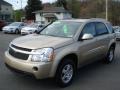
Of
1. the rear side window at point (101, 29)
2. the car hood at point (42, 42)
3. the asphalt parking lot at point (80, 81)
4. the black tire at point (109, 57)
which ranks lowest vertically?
the asphalt parking lot at point (80, 81)

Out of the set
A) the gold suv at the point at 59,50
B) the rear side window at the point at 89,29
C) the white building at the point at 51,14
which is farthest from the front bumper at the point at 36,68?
the white building at the point at 51,14

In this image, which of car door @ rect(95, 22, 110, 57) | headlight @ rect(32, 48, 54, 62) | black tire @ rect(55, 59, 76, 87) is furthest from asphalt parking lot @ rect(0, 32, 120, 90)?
headlight @ rect(32, 48, 54, 62)

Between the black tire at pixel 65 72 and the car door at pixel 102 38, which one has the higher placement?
the car door at pixel 102 38

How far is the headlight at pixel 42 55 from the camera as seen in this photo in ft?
18.8

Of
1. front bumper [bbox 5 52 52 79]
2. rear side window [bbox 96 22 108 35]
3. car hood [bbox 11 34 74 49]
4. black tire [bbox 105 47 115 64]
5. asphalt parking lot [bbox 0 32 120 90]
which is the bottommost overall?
asphalt parking lot [bbox 0 32 120 90]

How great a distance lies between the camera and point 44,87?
6.15 meters

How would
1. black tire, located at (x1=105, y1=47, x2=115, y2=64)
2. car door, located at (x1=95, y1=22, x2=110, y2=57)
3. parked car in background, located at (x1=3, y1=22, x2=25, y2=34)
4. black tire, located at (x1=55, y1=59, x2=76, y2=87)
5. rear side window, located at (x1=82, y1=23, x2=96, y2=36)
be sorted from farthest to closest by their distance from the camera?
parked car in background, located at (x1=3, y1=22, x2=25, y2=34), black tire, located at (x1=105, y1=47, x2=115, y2=64), car door, located at (x1=95, y1=22, x2=110, y2=57), rear side window, located at (x1=82, y1=23, x2=96, y2=36), black tire, located at (x1=55, y1=59, x2=76, y2=87)

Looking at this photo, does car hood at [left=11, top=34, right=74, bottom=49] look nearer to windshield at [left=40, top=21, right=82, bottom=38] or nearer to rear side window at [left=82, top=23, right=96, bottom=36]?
windshield at [left=40, top=21, right=82, bottom=38]

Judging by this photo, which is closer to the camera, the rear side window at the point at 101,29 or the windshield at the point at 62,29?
the windshield at the point at 62,29

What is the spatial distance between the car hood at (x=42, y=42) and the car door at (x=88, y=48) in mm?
501

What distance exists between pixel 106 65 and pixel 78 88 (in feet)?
9.76

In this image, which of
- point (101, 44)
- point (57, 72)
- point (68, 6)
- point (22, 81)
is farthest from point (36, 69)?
point (68, 6)

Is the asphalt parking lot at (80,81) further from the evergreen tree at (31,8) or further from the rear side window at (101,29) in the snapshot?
the evergreen tree at (31,8)

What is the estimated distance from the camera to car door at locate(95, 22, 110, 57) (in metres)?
7.83
